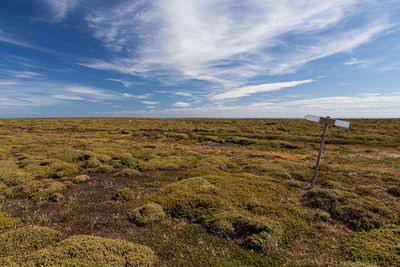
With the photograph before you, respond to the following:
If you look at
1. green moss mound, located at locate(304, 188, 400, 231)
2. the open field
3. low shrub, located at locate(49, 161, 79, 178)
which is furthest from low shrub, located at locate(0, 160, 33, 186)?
green moss mound, located at locate(304, 188, 400, 231)

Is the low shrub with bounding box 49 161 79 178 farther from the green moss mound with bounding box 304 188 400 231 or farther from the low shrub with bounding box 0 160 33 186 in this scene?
the green moss mound with bounding box 304 188 400 231

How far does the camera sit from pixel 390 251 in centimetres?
606

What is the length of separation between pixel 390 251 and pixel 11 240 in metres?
13.9

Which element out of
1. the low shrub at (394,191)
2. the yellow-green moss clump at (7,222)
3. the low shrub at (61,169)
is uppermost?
the low shrub at (61,169)

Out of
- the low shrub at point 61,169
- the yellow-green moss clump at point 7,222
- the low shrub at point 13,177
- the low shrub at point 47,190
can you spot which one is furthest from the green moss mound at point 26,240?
the low shrub at point 61,169

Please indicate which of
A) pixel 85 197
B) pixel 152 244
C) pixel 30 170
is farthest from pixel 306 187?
pixel 30 170

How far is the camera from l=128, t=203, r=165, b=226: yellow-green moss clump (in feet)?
26.0

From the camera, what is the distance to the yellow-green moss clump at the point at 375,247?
578 centimetres

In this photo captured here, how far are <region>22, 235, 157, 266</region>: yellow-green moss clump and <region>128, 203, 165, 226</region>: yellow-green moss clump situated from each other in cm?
160

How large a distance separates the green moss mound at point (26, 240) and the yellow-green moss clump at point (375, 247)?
36.3 feet

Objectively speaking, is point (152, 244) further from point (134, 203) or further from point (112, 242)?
point (134, 203)

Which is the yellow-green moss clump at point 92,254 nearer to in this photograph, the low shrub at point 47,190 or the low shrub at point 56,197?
the low shrub at point 56,197

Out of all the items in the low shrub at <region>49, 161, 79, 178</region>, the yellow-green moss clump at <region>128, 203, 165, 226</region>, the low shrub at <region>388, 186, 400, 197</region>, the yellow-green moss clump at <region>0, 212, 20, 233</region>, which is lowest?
the low shrub at <region>388, 186, 400, 197</region>

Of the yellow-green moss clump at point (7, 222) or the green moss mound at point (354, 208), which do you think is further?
the green moss mound at point (354, 208)
